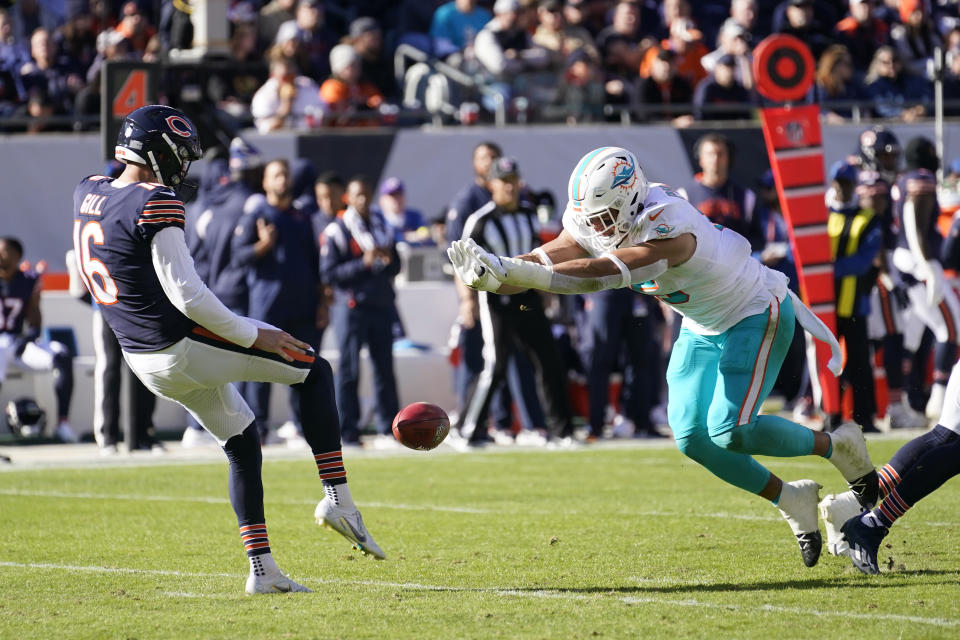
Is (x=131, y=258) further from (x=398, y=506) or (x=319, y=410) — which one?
(x=398, y=506)

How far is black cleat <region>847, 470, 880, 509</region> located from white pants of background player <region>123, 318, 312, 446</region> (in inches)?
94.3

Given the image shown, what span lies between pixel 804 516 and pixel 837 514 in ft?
0.67

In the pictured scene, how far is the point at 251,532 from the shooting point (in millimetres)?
5840

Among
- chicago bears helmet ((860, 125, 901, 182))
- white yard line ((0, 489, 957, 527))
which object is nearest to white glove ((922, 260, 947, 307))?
chicago bears helmet ((860, 125, 901, 182))

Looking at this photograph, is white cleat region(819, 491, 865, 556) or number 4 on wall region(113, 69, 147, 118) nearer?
white cleat region(819, 491, 865, 556)

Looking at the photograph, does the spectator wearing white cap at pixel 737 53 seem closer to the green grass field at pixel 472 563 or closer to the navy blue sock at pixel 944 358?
the navy blue sock at pixel 944 358

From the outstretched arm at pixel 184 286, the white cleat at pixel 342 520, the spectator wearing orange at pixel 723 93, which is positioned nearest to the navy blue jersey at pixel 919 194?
the spectator wearing orange at pixel 723 93

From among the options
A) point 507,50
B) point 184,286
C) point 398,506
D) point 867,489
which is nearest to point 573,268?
point 184,286

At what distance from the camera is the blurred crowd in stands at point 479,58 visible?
15.8 meters

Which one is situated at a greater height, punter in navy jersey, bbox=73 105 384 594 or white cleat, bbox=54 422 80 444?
punter in navy jersey, bbox=73 105 384 594

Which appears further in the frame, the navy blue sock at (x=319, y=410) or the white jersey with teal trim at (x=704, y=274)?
the navy blue sock at (x=319, y=410)

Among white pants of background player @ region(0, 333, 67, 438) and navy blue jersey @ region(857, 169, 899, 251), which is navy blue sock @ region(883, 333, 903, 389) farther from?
white pants of background player @ region(0, 333, 67, 438)

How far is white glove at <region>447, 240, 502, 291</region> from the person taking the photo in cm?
533

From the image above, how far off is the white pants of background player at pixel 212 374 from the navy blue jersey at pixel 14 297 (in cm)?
703
